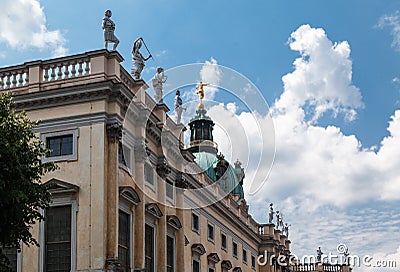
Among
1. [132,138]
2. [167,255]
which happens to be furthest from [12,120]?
[167,255]

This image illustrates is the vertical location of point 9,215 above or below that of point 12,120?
below

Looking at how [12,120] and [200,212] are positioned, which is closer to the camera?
[12,120]

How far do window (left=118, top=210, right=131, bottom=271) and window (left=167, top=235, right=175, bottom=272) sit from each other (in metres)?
6.08

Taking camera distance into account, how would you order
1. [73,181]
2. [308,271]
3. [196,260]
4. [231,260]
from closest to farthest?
[73,181] < [196,260] < [231,260] < [308,271]

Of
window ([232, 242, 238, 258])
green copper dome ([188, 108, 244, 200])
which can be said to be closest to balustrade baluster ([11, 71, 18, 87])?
window ([232, 242, 238, 258])

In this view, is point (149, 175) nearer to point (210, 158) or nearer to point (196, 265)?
point (196, 265)

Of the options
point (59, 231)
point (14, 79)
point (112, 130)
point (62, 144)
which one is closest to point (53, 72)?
point (14, 79)

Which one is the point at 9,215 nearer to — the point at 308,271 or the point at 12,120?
the point at 12,120

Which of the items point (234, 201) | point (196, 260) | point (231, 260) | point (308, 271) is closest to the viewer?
point (196, 260)

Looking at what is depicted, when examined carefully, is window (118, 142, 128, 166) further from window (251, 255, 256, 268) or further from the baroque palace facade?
window (251, 255, 256, 268)

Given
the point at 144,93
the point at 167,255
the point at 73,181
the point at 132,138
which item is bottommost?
the point at 167,255

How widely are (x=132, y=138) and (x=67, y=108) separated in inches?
163

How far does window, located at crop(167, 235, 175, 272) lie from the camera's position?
1605 inches

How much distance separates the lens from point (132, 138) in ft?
119
